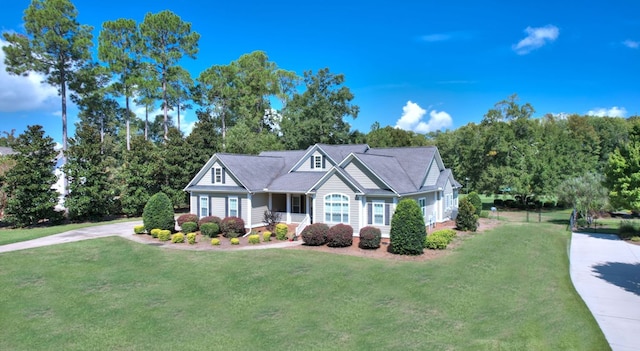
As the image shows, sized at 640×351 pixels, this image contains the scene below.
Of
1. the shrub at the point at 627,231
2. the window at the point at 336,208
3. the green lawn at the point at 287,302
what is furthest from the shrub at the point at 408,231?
the shrub at the point at 627,231

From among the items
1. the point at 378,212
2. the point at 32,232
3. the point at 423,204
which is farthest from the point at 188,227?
the point at 423,204

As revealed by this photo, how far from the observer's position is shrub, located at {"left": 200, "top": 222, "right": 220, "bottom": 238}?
995 inches

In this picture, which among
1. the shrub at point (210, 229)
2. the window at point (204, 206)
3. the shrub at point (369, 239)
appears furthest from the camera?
the window at point (204, 206)

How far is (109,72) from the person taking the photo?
40.1 m

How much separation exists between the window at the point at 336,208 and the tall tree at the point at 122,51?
96.2ft

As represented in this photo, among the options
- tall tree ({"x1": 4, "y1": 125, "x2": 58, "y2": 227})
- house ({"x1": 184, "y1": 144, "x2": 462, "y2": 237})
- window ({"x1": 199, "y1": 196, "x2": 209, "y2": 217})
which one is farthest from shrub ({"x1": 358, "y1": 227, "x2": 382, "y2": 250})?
tall tree ({"x1": 4, "y1": 125, "x2": 58, "y2": 227})

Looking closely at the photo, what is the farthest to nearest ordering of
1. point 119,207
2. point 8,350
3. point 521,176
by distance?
point 521,176 < point 119,207 < point 8,350

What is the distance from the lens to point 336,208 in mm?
25141

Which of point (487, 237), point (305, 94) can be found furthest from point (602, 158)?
point (487, 237)

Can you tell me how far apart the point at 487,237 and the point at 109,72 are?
37.8 m

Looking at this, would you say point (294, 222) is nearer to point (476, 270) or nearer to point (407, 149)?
point (407, 149)

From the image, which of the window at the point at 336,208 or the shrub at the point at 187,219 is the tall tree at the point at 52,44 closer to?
the shrub at the point at 187,219

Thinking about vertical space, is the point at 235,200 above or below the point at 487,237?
above

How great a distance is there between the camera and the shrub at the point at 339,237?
70.1 feet
